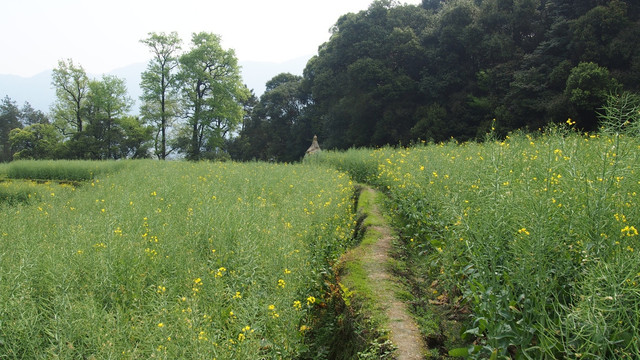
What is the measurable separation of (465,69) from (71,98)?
110 feet

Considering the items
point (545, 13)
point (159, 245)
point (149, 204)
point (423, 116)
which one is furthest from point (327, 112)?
point (159, 245)

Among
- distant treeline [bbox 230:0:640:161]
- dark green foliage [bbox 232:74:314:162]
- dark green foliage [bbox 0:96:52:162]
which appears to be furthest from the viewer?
dark green foliage [bbox 0:96:52:162]

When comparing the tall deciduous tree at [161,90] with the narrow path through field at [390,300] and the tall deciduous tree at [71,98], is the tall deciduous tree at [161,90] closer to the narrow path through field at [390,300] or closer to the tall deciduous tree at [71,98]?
the tall deciduous tree at [71,98]

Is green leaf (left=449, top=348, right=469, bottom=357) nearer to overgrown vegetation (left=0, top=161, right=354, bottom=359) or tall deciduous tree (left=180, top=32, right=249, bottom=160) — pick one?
overgrown vegetation (left=0, top=161, right=354, bottom=359)

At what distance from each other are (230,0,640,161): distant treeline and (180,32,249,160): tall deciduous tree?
6.17m

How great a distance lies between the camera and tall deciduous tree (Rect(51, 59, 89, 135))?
32.4 metres

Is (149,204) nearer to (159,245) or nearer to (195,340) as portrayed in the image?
(159,245)

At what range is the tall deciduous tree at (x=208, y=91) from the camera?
30969 millimetres

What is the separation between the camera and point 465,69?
860 inches

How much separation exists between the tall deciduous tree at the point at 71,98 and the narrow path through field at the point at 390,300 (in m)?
35.3

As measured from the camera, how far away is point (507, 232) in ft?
10.3

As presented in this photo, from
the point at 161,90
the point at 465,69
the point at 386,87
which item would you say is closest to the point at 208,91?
the point at 161,90

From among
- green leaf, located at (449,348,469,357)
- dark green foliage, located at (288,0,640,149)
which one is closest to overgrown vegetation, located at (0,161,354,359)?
green leaf, located at (449,348,469,357)

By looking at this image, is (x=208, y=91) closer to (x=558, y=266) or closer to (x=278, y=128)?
(x=278, y=128)
